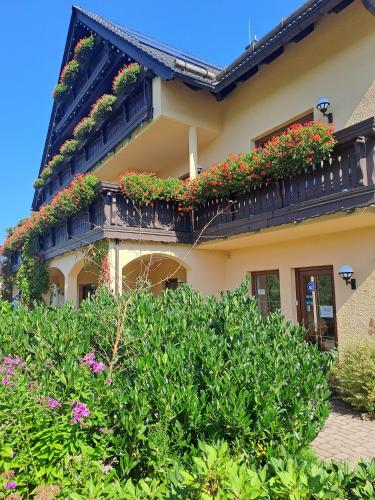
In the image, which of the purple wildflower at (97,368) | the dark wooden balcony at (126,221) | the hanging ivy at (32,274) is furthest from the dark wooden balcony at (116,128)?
the purple wildflower at (97,368)

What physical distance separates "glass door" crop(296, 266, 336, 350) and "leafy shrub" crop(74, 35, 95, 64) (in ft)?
41.5

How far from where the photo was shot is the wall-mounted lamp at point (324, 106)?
8352mm

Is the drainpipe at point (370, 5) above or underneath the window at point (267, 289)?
above

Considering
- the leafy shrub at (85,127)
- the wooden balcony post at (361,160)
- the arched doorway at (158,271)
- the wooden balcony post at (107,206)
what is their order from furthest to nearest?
the leafy shrub at (85,127)
the arched doorway at (158,271)
the wooden balcony post at (107,206)
the wooden balcony post at (361,160)

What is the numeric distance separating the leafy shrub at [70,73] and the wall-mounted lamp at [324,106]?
12.2 meters

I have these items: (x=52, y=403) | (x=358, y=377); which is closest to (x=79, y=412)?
(x=52, y=403)

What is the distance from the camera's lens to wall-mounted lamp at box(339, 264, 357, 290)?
25.5 feet

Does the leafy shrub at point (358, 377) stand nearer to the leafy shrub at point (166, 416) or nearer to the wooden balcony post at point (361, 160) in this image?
the wooden balcony post at point (361, 160)

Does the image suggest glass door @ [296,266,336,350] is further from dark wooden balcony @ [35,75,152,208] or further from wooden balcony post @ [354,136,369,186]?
dark wooden balcony @ [35,75,152,208]

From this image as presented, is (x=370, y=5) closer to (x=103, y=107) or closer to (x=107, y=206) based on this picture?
(x=107, y=206)

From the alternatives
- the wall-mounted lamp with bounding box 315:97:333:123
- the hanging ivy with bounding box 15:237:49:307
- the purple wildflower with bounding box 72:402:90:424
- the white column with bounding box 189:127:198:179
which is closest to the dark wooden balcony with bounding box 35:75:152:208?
the white column with bounding box 189:127:198:179

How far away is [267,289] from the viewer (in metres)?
10.3

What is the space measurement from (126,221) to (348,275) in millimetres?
5348

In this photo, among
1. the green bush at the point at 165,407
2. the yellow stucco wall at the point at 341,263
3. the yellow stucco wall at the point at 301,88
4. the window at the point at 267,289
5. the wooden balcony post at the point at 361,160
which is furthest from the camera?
the window at the point at 267,289
